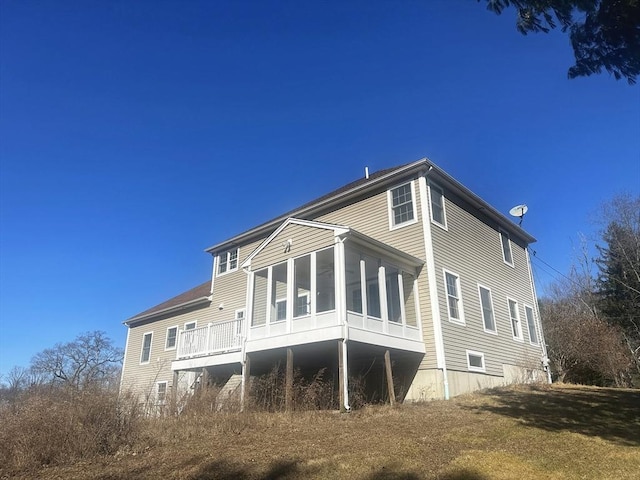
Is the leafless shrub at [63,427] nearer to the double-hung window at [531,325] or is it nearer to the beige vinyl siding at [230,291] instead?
the beige vinyl siding at [230,291]

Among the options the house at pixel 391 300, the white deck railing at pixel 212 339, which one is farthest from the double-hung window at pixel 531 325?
the white deck railing at pixel 212 339

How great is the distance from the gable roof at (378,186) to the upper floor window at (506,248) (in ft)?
1.21

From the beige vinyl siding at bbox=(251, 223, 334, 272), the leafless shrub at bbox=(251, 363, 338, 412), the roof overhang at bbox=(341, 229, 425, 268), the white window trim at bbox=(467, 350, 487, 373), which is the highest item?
the beige vinyl siding at bbox=(251, 223, 334, 272)

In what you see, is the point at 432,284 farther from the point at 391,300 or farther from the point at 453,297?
the point at 391,300

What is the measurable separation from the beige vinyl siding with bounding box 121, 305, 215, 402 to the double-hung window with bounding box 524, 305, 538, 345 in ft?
49.6

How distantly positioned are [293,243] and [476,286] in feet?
24.8

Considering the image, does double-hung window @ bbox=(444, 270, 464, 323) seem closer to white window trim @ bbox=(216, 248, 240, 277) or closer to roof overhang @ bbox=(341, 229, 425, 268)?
roof overhang @ bbox=(341, 229, 425, 268)

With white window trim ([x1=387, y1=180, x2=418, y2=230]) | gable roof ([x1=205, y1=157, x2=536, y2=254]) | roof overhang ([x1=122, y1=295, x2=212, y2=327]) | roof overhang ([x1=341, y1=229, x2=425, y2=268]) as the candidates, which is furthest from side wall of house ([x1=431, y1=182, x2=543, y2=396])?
roof overhang ([x1=122, y1=295, x2=212, y2=327])

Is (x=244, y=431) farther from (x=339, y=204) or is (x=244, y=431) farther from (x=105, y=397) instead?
(x=339, y=204)

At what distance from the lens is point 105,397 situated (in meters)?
8.13

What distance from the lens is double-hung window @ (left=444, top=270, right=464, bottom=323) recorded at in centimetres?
1492

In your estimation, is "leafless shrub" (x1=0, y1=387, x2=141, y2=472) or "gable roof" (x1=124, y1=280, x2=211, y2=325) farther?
"gable roof" (x1=124, y1=280, x2=211, y2=325)

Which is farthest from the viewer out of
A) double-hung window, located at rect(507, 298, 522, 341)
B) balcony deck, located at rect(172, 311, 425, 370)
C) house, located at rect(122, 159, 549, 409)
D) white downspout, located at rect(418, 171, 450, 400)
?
double-hung window, located at rect(507, 298, 522, 341)

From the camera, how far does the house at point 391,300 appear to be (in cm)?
1284
